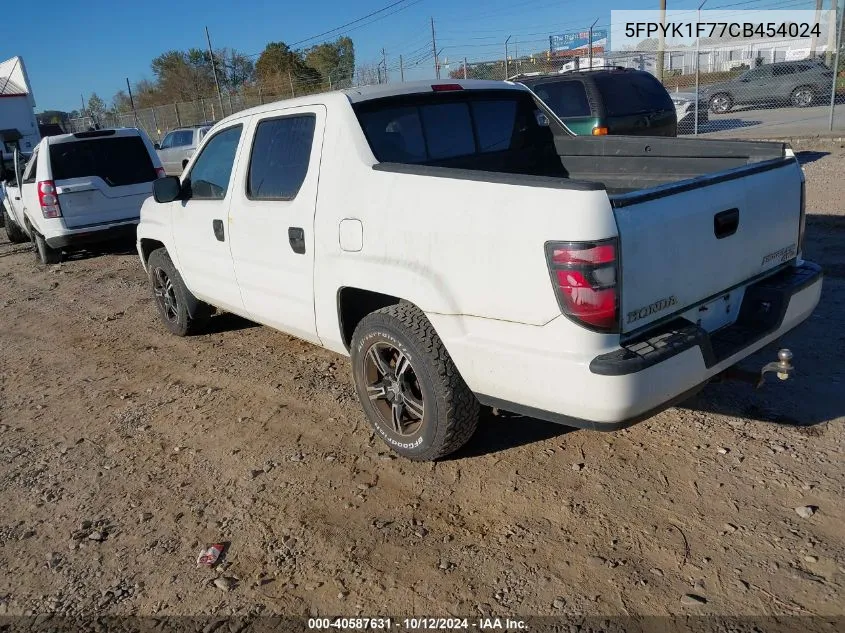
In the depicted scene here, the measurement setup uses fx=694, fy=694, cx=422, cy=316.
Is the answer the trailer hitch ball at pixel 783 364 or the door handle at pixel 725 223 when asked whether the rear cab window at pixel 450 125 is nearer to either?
the door handle at pixel 725 223

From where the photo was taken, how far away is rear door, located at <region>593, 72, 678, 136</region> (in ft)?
33.2

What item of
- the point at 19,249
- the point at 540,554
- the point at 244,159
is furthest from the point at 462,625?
the point at 19,249

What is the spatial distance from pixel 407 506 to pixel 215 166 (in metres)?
2.90

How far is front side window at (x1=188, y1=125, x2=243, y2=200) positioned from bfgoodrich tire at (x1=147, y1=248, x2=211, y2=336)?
0.94 metres

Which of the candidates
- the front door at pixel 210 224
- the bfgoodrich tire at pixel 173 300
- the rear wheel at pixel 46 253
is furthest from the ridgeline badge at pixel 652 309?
the rear wheel at pixel 46 253

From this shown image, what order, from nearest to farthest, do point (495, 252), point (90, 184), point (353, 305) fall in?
point (495, 252) < point (353, 305) < point (90, 184)

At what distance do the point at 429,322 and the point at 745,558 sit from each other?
165 cm

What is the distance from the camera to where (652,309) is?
2.84 meters

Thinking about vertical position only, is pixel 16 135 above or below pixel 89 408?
above

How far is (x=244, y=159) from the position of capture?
4508mm

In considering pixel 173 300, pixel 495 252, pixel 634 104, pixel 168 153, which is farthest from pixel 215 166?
pixel 168 153

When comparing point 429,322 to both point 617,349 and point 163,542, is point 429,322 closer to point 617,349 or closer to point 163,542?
point 617,349

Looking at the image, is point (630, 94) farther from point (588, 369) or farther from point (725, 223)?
point (588, 369)

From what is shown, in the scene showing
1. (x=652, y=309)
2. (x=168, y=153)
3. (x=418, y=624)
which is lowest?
(x=418, y=624)
